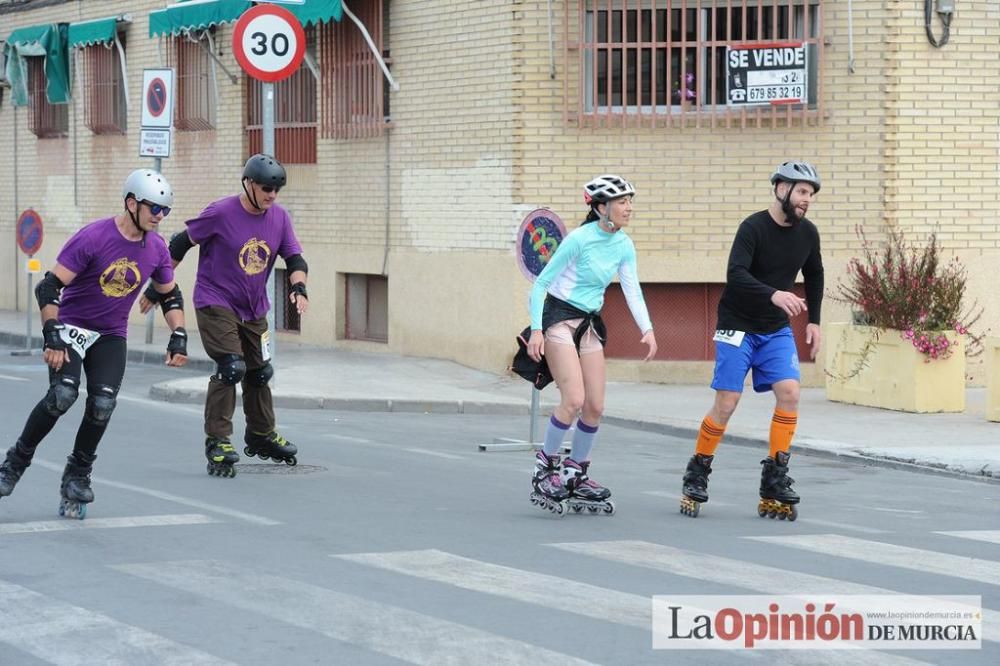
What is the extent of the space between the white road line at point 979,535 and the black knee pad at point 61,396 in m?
4.58

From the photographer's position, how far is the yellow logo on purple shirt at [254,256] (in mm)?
10680

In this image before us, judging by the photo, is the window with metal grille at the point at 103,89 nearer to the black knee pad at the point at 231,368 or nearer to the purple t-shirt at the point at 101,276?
the black knee pad at the point at 231,368

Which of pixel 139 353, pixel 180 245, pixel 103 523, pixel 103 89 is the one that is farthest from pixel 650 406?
pixel 103 89

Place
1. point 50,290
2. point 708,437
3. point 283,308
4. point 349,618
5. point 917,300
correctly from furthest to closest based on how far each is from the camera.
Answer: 1. point 283,308
2. point 917,300
3. point 708,437
4. point 50,290
5. point 349,618

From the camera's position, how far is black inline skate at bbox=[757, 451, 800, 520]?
9367 mm

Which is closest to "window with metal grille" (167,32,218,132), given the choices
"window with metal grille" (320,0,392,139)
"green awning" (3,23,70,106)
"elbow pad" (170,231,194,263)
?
"window with metal grille" (320,0,392,139)

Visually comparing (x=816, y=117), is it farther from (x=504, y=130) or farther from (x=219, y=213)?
(x=219, y=213)

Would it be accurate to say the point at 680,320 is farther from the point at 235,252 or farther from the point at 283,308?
the point at 235,252

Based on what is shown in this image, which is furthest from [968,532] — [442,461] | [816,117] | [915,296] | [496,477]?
[816,117]

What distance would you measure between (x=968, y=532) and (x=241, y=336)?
4593mm

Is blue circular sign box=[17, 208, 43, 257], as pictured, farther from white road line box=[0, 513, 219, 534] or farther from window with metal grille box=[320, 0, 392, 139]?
white road line box=[0, 513, 219, 534]

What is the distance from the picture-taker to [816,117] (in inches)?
684

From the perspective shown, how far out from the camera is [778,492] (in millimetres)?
9367

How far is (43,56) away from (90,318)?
66.7ft
